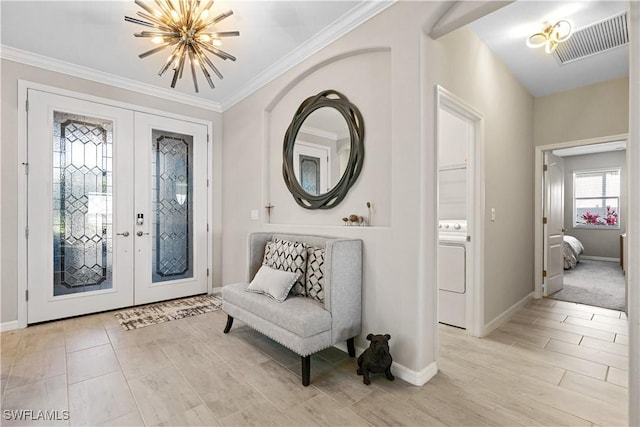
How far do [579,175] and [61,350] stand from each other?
10.2m

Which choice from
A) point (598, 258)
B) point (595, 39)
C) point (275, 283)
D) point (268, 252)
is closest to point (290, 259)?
point (275, 283)

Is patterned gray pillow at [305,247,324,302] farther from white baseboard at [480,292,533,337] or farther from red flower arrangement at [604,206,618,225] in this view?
red flower arrangement at [604,206,618,225]

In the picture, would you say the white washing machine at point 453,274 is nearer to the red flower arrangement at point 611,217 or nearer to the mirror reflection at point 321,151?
the mirror reflection at point 321,151

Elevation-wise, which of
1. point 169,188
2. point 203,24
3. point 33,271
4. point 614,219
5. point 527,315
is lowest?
point 527,315

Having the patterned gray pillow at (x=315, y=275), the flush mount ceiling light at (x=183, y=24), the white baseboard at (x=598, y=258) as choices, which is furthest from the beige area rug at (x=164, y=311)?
the white baseboard at (x=598, y=258)

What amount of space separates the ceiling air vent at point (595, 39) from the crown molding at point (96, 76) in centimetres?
422

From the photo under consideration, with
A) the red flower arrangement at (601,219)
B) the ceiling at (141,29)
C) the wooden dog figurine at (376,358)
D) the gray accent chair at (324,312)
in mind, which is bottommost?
the wooden dog figurine at (376,358)

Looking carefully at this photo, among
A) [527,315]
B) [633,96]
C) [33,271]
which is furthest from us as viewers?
[527,315]

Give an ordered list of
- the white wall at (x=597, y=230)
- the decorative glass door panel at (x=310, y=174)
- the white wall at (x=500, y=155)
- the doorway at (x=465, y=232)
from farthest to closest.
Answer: the white wall at (x=597, y=230), the decorative glass door panel at (x=310, y=174), the doorway at (x=465, y=232), the white wall at (x=500, y=155)

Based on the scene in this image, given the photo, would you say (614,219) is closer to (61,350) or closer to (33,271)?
(61,350)

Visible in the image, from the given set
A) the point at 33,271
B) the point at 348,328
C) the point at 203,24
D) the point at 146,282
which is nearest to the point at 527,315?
the point at 348,328

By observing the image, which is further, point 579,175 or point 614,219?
point 579,175

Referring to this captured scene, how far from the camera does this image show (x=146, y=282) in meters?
3.78

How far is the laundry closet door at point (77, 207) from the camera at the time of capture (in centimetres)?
313
